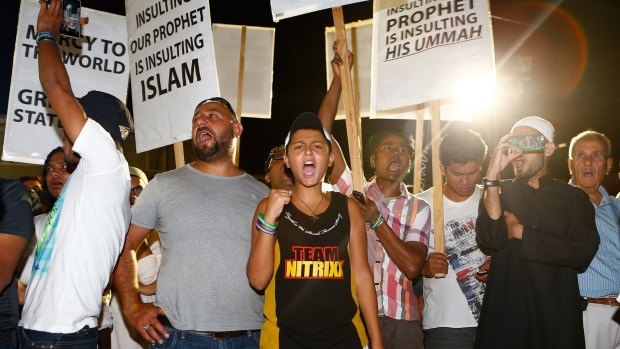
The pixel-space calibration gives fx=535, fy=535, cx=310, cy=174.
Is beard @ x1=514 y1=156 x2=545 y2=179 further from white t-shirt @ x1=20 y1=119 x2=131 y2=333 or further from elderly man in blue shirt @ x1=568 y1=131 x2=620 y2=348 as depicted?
white t-shirt @ x1=20 y1=119 x2=131 y2=333

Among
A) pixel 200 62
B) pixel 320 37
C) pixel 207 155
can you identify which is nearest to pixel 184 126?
pixel 200 62

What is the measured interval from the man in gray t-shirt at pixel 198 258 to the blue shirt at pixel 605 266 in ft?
8.87

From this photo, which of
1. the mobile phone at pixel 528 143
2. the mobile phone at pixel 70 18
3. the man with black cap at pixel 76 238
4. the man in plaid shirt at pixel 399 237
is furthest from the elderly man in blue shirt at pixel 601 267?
the mobile phone at pixel 70 18

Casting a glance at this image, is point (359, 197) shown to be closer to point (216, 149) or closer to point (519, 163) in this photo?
point (216, 149)

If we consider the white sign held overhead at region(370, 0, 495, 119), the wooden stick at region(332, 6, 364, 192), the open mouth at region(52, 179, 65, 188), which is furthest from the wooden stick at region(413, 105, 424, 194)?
the open mouth at region(52, 179, 65, 188)

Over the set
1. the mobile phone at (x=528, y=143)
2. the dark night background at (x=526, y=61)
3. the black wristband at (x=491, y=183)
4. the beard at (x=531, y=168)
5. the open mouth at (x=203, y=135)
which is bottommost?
the black wristband at (x=491, y=183)

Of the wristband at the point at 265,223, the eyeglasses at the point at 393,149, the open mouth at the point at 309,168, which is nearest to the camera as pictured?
the wristband at the point at 265,223

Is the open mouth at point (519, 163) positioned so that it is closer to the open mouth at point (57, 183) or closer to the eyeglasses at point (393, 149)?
the eyeglasses at point (393, 149)

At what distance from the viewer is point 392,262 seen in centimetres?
393

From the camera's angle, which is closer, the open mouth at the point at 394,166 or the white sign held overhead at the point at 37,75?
the open mouth at the point at 394,166

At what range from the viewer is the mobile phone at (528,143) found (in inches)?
141

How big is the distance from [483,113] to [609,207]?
6699 mm

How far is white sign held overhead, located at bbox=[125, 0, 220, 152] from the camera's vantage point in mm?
4141

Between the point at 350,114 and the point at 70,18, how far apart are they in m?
1.81
